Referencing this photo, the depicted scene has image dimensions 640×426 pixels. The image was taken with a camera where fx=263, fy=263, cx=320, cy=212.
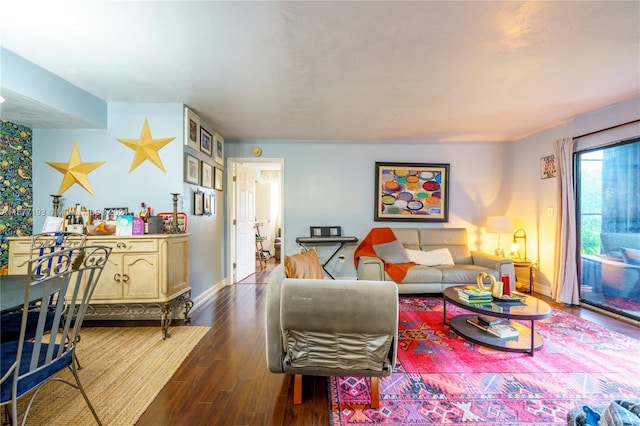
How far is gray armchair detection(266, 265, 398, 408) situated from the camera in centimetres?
149

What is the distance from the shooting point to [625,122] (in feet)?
9.53

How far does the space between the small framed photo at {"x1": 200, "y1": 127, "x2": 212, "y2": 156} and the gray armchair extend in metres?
2.58

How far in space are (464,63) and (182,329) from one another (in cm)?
361

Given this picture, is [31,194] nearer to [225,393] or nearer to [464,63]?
[225,393]

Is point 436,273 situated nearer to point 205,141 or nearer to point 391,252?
point 391,252

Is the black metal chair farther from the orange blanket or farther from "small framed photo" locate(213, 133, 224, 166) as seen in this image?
the orange blanket

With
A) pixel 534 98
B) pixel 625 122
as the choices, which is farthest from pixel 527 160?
pixel 534 98

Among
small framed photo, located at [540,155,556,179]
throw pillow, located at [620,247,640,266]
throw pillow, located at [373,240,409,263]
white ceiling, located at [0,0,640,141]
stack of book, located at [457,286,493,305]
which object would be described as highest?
white ceiling, located at [0,0,640,141]

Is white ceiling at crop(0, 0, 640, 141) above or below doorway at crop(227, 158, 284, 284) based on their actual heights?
above

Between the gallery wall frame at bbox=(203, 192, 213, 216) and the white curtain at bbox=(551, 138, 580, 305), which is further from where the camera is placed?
the gallery wall frame at bbox=(203, 192, 213, 216)

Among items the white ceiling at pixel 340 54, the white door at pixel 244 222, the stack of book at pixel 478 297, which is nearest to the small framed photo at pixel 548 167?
the white ceiling at pixel 340 54

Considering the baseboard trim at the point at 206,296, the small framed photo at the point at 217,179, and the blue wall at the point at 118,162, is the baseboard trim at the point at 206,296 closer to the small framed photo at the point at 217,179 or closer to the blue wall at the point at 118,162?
the blue wall at the point at 118,162

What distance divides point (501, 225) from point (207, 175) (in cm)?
442

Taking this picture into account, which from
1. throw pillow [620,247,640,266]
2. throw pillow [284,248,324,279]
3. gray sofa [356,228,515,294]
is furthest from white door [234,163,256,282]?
throw pillow [620,247,640,266]
